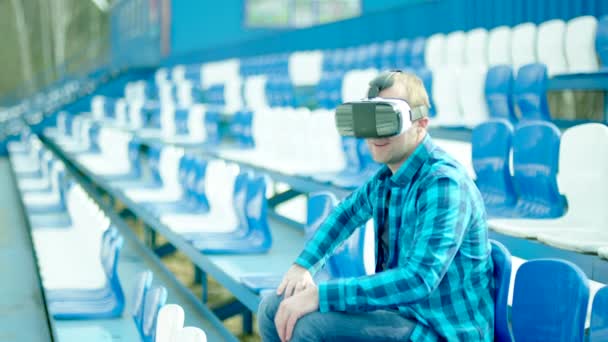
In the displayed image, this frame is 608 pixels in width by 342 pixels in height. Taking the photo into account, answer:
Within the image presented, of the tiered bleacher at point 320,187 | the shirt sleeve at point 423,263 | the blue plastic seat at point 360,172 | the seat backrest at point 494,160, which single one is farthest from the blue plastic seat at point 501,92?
the shirt sleeve at point 423,263

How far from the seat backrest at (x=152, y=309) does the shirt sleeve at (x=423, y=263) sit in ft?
2.20

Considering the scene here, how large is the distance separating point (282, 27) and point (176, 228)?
9827 millimetres

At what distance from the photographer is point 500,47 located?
17.8 feet

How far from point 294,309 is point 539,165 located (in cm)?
143

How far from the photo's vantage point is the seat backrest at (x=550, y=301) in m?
1.65

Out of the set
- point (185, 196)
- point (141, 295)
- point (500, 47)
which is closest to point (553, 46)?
point (500, 47)

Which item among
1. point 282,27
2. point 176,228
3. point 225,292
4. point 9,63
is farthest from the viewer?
point 9,63

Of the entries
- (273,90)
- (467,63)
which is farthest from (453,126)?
(273,90)

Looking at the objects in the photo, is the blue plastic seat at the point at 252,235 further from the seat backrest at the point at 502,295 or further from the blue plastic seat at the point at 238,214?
the seat backrest at the point at 502,295

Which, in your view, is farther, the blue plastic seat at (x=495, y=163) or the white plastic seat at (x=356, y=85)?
the white plastic seat at (x=356, y=85)

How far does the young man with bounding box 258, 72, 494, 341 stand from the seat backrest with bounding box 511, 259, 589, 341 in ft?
0.21

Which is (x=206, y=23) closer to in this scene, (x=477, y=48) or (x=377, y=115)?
(x=477, y=48)

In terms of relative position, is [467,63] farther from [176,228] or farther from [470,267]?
[470,267]

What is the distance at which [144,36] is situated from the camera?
15.6 meters
